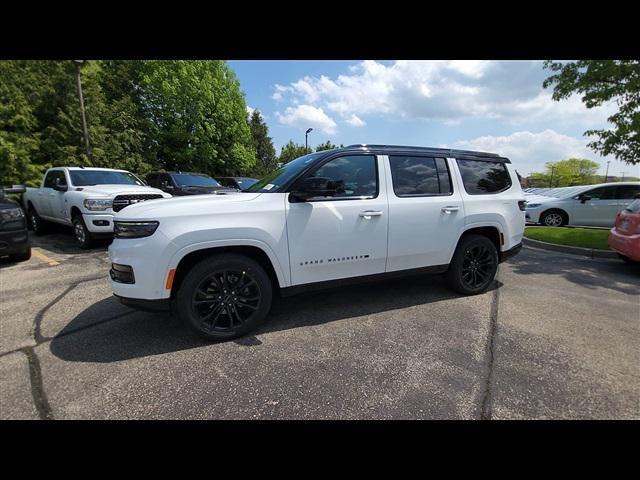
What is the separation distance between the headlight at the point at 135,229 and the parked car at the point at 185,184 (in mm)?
5715

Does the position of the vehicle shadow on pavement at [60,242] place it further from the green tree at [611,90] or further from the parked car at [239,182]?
the green tree at [611,90]

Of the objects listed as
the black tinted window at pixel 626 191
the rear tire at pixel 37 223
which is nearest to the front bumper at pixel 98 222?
the rear tire at pixel 37 223

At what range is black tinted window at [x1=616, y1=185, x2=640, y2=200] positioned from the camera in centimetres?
905

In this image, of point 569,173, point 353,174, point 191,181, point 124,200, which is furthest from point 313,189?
point 569,173

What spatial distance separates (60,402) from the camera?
2066 mm

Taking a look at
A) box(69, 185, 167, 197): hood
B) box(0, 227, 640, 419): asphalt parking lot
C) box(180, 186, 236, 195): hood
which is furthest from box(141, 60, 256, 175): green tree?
box(0, 227, 640, 419): asphalt parking lot

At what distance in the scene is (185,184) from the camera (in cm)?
880

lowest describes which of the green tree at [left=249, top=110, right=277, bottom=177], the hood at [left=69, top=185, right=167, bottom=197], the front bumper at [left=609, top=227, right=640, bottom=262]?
the front bumper at [left=609, top=227, right=640, bottom=262]

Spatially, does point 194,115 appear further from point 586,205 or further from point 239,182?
point 586,205

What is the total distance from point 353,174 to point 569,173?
271ft

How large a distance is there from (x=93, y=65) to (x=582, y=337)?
2113 centimetres

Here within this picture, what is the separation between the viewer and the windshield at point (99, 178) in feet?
22.3

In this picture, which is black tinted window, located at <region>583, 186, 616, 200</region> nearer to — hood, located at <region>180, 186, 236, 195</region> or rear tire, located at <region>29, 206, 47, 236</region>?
hood, located at <region>180, 186, 236, 195</region>
